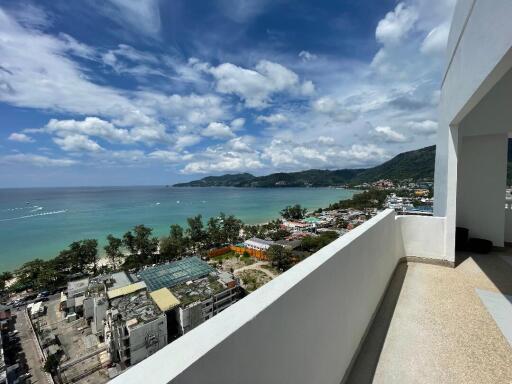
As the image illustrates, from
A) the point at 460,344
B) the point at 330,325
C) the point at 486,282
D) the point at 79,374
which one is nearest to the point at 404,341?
the point at 460,344

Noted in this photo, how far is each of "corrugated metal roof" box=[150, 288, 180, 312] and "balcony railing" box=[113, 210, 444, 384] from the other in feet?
30.6

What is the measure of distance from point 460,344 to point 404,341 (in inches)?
14.8

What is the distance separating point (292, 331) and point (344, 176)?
122m

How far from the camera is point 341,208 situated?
40.7 m

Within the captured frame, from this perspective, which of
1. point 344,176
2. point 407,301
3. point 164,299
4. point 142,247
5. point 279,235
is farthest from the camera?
point 344,176

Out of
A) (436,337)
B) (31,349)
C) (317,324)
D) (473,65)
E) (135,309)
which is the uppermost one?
(473,65)

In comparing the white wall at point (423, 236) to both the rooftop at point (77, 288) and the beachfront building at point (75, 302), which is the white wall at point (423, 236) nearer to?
the beachfront building at point (75, 302)

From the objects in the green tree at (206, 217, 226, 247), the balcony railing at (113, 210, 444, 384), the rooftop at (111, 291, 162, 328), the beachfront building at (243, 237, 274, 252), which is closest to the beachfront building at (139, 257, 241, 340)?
the rooftop at (111, 291, 162, 328)

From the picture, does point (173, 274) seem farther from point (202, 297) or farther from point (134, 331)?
point (134, 331)

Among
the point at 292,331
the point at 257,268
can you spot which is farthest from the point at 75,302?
the point at 292,331

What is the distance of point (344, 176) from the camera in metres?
115

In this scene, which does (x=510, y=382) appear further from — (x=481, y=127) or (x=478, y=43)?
(x=481, y=127)

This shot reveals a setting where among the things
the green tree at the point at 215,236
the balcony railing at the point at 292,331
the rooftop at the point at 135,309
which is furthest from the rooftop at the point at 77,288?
the balcony railing at the point at 292,331

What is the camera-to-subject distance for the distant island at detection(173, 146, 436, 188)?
65.4 meters
